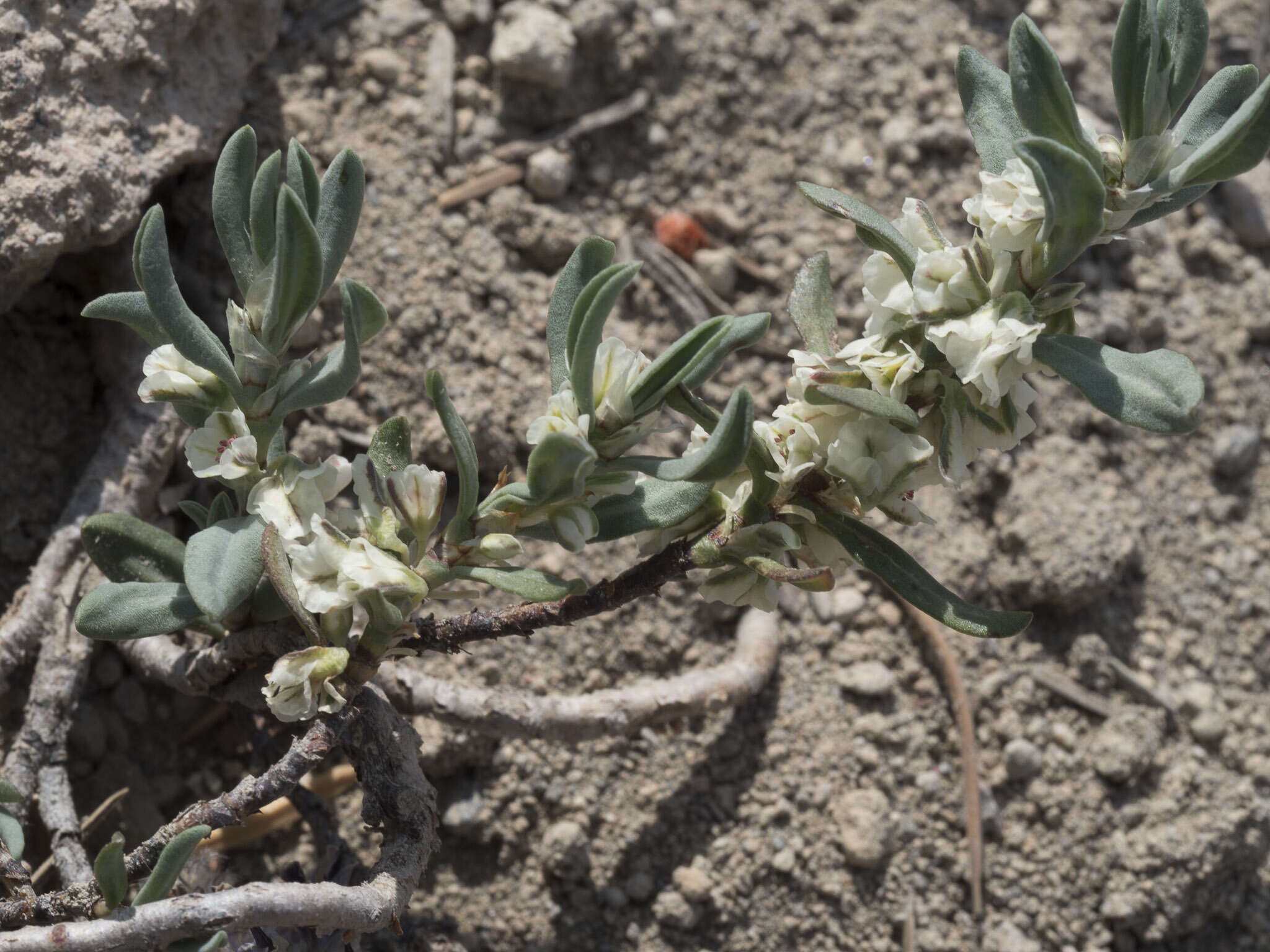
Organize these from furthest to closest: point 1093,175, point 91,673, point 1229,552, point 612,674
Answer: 1. point 1229,552
2. point 612,674
3. point 91,673
4. point 1093,175

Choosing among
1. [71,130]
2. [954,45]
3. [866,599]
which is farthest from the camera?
[954,45]

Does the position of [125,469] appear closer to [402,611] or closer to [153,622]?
[153,622]

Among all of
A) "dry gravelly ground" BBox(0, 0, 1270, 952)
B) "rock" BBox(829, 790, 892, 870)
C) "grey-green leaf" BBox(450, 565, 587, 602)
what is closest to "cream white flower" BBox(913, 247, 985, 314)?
"grey-green leaf" BBox(450, 565, 587, 602)

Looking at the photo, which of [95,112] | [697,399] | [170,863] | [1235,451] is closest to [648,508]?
[697,399]

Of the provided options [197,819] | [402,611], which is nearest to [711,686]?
[402,611]

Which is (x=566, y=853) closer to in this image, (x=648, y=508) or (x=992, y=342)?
(x=648, y=508)

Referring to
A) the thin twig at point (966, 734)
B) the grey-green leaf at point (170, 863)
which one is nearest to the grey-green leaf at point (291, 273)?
the grey-green leaf at point (170, 863)

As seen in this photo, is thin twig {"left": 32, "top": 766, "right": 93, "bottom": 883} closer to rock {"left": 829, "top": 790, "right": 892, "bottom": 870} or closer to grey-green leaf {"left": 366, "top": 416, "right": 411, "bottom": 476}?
grey-green leaf {"left": 366, "top": 416, "right": 411, "bottom": 476}
